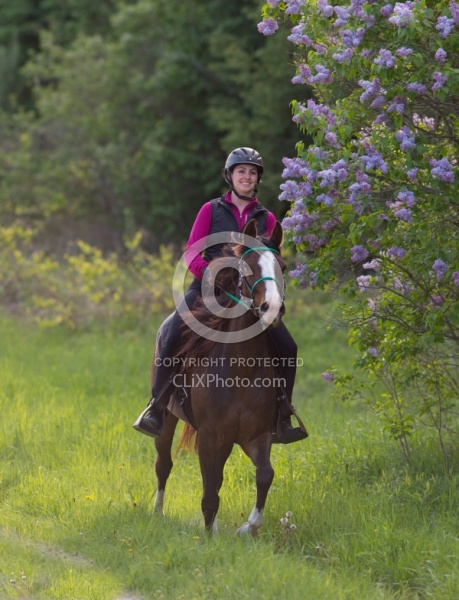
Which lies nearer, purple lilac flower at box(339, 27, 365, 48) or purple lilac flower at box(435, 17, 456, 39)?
purple lilac flower at box(435, 17, 456, 39)

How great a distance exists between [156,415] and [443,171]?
9.89 ft

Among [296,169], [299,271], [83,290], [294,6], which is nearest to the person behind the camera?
[296,169]

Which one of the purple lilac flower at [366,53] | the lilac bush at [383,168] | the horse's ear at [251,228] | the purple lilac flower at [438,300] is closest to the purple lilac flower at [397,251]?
the lilac bush at [383,168]

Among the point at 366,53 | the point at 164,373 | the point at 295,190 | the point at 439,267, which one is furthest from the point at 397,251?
the point at 164,373

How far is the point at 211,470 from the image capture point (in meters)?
6.96

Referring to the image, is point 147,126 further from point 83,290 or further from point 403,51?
point 403,51

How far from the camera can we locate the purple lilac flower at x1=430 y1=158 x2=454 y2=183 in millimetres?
6609

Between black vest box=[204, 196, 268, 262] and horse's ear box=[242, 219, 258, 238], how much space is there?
2.10 feet

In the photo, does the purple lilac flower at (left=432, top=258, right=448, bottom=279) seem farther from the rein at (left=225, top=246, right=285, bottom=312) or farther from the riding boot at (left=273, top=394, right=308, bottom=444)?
the riding boot at (left=273, top=394, right=308, bottom=444)

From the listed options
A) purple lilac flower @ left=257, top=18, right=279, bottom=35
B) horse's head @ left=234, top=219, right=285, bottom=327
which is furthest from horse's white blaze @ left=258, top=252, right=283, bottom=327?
purple lilac flower @ left=257, top=18, right=279, bottom=35

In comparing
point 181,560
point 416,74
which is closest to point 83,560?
point 181,560

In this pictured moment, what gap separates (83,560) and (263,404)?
5.66ft

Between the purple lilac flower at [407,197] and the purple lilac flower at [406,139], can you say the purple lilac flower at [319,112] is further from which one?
the purple lilac flower at [407,197]

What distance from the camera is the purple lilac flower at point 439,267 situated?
22.5 ft
